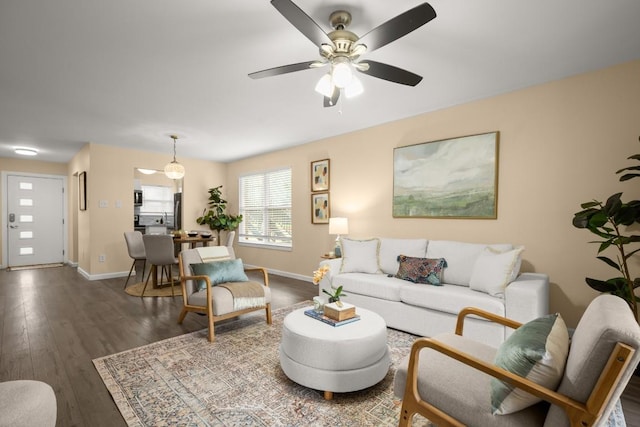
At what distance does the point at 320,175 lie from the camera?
5426 millimetres

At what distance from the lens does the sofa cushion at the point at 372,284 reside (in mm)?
3308

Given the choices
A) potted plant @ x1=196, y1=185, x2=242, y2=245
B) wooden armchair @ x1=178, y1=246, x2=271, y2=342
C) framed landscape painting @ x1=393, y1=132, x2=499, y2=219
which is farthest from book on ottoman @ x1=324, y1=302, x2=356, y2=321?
potted plant @ x1=196, y1=185, x2=242, y2=245

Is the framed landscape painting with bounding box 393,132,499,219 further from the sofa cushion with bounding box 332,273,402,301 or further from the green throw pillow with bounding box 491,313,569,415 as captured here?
the green throw pillow with bounding box 491,313,569,415

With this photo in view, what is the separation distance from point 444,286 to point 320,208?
8.85ft

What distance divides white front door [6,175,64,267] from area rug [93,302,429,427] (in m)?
6.70

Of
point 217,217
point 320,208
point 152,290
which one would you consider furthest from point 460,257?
point 217,217

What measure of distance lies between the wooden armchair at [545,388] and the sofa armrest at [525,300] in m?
1.10

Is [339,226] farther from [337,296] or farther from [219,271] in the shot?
[337,296]

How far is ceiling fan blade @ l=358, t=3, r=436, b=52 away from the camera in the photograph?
158cm

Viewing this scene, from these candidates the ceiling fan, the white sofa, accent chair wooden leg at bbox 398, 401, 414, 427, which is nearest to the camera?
accent chair wooden leg at bbox 398, 401, 414, 427

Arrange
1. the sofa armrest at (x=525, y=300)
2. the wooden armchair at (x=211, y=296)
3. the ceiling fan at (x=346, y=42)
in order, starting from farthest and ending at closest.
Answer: the wooden armchair at (x=211, y=296) → the sofa armrest at (x=525, y=300) → the ceiling fan at (x=346, y=42)

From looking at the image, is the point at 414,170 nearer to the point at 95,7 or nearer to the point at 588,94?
the point at 588,94

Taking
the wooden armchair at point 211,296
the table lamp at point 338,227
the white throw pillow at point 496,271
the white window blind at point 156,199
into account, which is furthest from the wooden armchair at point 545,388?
the white window blind at point 156,199

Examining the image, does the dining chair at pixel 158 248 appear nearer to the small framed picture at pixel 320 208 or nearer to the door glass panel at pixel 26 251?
the small framed picture at pixel 320 208
